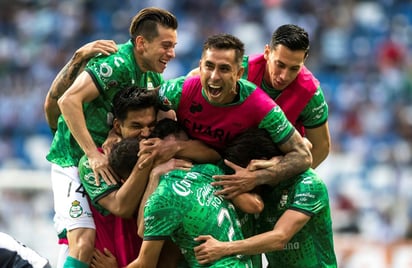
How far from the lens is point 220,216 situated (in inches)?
263

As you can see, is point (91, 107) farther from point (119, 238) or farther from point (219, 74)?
point (219, 74)

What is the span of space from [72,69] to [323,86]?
895 cm

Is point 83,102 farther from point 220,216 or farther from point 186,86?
point 220,216

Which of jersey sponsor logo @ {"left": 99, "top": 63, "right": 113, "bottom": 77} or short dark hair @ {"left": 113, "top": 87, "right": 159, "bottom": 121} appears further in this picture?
jersey sponsor logo @ {"left": 99, "top": 63, "right": 113, "bottom": 77}

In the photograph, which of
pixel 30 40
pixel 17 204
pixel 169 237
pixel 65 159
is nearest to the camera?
pixel 169 237

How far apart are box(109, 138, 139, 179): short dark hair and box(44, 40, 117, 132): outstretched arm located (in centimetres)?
93

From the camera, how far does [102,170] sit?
7059mm

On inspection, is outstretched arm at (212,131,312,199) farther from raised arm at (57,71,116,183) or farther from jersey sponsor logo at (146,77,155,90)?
jersey sponsor logo at (146,77,155,90)

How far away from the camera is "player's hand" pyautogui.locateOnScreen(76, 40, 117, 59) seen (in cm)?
762

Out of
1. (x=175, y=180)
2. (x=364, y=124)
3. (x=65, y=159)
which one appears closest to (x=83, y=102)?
A: (x=65, y=159)

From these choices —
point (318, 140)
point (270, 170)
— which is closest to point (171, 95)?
point (270, 170)

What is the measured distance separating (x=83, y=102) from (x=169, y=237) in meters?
1.26

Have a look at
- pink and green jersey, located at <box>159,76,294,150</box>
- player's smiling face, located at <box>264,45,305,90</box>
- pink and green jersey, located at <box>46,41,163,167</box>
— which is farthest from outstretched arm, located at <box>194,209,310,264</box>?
pink and green jersey, located at <box>46,41,163,167</box>

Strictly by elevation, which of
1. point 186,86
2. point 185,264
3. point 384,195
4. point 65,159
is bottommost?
point 384,195
